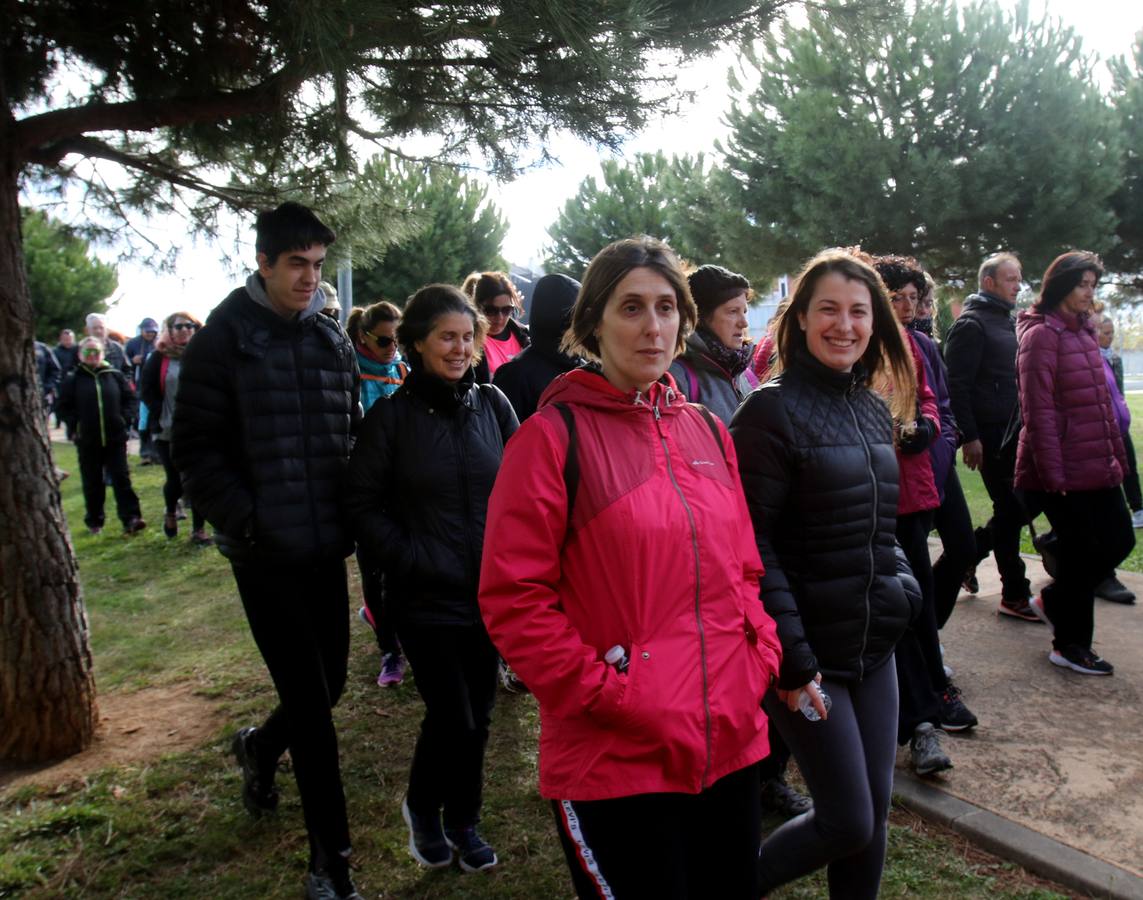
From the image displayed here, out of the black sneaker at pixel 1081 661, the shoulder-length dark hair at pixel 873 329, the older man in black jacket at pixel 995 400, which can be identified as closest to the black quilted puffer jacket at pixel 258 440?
the shoulder-length dark hair at pixel 873 329

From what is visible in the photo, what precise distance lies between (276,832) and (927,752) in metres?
2.60

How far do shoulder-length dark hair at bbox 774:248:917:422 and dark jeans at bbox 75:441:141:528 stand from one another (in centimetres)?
829

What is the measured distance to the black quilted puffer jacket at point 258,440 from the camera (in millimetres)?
2914

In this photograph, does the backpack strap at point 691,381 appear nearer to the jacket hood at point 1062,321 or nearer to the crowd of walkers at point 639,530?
the crowd of walkers at point 639,530

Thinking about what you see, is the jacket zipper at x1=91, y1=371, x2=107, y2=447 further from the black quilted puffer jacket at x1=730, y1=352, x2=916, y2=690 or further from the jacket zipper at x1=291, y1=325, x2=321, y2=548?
the black quilted puffer jacket at x1=730, y1=352, x2=916, y2=690

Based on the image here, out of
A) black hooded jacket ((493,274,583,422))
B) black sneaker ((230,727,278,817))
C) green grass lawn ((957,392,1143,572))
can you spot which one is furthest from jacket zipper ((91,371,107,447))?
green grass lawn ((957,392,1143,572))

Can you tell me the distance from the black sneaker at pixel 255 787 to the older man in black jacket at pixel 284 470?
0.62 metres

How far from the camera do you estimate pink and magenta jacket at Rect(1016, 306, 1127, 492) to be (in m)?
4.59

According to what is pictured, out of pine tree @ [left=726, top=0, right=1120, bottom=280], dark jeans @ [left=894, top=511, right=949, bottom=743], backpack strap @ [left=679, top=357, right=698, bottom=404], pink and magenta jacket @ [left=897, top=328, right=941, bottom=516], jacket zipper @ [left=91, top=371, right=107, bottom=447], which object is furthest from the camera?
pine tree @ [left=726, top=0, right=1120, bottom=280]

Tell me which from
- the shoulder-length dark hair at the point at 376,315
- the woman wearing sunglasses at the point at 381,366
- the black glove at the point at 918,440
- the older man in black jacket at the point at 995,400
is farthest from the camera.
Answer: the older man in black jacket at the point at 995,400

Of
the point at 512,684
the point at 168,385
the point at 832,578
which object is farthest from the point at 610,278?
the point at 168,385

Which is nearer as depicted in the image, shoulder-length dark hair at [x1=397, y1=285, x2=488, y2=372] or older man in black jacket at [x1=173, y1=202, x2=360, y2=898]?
older man in black jacket at [x1=173, y1=202, x2=360, y2=898]

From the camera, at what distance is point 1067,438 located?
466 cm

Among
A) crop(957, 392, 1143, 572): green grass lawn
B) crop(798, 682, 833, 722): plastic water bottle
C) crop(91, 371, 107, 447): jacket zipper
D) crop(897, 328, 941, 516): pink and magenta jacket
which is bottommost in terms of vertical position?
crop(957, 392, 1143, 572): green grass lawn
